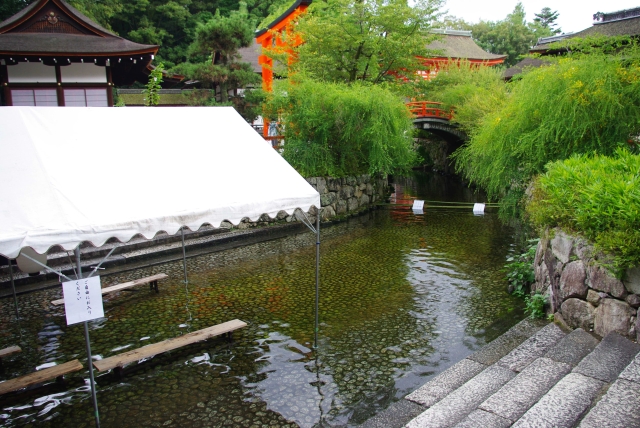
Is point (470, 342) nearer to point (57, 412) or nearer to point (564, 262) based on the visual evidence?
point (564, 262)

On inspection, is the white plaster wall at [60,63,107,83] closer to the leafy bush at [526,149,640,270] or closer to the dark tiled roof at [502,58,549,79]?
the leafy bush at [526,149,640,270]

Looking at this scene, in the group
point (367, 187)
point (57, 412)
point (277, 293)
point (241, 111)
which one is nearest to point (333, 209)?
point (367, 187)

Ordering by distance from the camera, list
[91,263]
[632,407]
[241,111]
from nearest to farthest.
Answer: [632,407]
[91,263]
[241,111]

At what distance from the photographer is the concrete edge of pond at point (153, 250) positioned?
9812 mm

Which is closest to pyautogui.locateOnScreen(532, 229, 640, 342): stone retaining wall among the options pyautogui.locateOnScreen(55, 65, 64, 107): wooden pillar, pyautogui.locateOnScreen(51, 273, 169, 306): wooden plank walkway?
pyautogui.locateOnScreen(51, 273, 169, 306): wooden plank walkway

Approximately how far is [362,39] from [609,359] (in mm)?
16743

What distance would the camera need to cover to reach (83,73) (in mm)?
16609

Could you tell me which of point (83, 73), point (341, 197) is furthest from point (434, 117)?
point (83, 73)

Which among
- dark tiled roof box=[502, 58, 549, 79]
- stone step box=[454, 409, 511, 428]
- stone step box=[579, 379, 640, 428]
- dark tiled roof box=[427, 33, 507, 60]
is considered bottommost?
stone step box=[454, 409, 511, 428]

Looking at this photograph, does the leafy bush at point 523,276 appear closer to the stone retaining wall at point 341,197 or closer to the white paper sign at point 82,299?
the white paper sign at point 82,299

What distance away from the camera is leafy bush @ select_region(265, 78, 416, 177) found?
15977mm

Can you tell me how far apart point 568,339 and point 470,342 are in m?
1.38

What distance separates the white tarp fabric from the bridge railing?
20412 millimetres

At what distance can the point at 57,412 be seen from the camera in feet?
17.6
